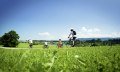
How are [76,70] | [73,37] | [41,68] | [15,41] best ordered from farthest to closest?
[15,41]
[73,37]
[76,70]
[41,68]

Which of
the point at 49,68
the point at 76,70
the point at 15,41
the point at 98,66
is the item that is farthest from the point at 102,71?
the point at 15,41

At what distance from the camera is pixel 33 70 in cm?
106

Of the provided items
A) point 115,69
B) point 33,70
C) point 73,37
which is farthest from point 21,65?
point 73,37

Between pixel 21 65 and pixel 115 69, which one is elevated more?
pixel 21 65

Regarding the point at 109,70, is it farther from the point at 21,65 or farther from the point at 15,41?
the point at 15,41

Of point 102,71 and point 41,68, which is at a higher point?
point 41,68

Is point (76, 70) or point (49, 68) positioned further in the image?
point (76, 70)

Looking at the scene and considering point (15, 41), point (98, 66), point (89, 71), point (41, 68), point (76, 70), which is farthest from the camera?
point (15, 41)

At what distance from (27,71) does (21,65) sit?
0.10 metres

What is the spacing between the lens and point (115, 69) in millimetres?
1930

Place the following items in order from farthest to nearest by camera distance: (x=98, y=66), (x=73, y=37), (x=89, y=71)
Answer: (x=73, y=37)
(x=98, y=66)
(x=89, y=71)

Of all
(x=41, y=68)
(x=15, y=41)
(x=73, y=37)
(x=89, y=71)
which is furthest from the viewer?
(x=15, y=41)

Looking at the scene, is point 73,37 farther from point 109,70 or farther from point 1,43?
point 1,43

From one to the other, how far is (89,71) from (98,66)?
16 centimetres
